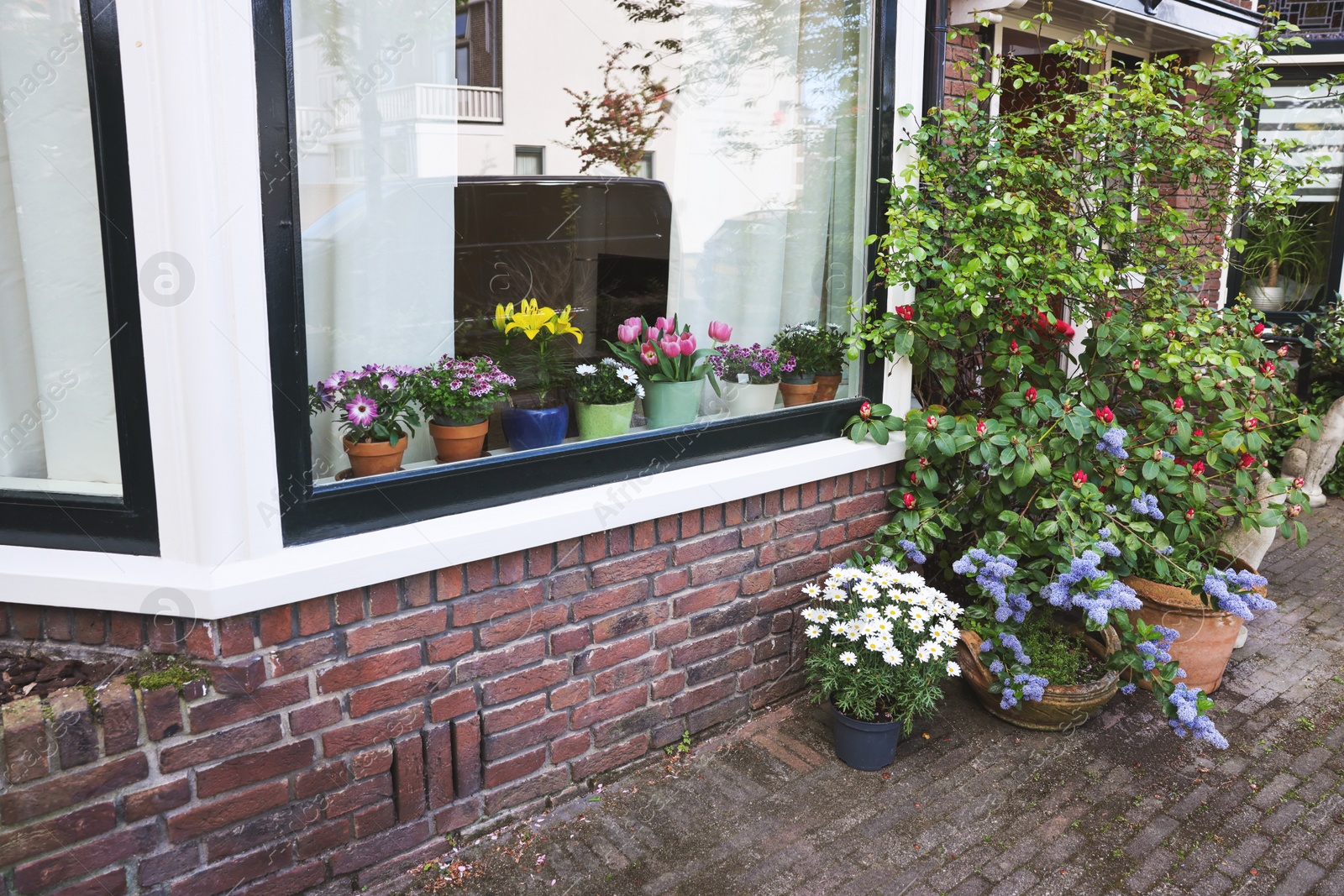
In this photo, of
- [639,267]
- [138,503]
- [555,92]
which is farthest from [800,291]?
[138,503]

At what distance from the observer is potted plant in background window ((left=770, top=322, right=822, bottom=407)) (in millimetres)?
3557

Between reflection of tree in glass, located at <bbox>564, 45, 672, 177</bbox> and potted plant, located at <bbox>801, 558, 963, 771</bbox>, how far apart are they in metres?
1.54

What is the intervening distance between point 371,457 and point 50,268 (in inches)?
32.7

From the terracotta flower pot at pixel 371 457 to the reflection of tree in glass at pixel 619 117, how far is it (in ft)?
3.48

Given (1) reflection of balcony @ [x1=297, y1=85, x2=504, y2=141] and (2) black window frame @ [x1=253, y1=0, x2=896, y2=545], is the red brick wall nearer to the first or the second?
(2) black window frame @ [x1=253, y1=0, x2=896, y2=545]

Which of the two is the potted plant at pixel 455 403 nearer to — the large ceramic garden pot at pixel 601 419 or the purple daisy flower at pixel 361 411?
the purple daisy flower at pixel 361 411

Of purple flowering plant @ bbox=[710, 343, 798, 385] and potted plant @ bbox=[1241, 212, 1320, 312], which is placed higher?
potted plant @ bbox=[1241, 212, 1320, 312]

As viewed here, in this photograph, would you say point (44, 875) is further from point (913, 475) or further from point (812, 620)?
point (913, 475)

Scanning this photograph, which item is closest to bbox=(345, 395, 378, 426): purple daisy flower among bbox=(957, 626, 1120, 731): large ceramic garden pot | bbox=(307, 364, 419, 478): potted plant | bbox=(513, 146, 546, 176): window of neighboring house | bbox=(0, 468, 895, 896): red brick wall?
bbox=(307, 364, 419, 478): potted plant

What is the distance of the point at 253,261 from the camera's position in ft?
7.08

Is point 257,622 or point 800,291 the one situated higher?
point 800,291

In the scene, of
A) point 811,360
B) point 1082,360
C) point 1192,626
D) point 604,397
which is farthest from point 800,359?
point 1192,626

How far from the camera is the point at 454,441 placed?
2701 mm

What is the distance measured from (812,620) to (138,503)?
195 cm
